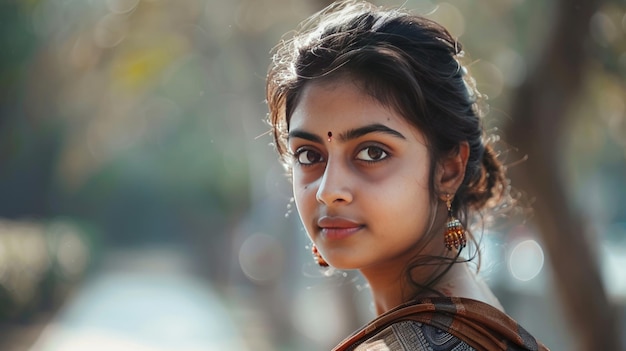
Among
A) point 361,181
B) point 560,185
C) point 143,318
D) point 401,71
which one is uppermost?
point 560,185

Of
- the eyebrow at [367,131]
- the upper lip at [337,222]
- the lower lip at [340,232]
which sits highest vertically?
the eyebrow at [367,131]

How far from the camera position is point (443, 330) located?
1.61 metres

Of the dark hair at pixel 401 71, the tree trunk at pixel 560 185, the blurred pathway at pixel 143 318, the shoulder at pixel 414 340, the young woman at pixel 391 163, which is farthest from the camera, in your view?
the blurred pathway at pixel 143 318

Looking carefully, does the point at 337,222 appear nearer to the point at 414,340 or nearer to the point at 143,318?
the point at 414,340

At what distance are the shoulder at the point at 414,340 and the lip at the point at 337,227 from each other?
0.24 metres

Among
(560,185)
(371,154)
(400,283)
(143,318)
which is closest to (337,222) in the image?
(371,154)

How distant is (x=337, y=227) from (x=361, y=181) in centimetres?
11

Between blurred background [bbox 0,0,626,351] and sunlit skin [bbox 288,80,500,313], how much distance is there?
580 mm

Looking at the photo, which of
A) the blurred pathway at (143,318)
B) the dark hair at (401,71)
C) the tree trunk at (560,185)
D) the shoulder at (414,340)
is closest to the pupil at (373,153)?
the dark hair at (401,71)

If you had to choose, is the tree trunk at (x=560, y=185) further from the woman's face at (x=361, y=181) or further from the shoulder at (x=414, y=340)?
the shoulder at (x=414, y=340)

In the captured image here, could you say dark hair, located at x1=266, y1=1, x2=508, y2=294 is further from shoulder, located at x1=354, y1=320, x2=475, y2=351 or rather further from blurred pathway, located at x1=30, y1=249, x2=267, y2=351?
blurred pathway, located at x1=30, y1=249, x2=267, y2=351

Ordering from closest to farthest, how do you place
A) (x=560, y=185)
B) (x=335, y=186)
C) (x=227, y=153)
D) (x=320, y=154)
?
(x=335, y=186) → (x=320, y=154) → (x=560, y=185) → (x=227, y=153)

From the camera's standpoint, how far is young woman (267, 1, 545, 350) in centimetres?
172

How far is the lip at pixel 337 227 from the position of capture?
1779 millimetres
